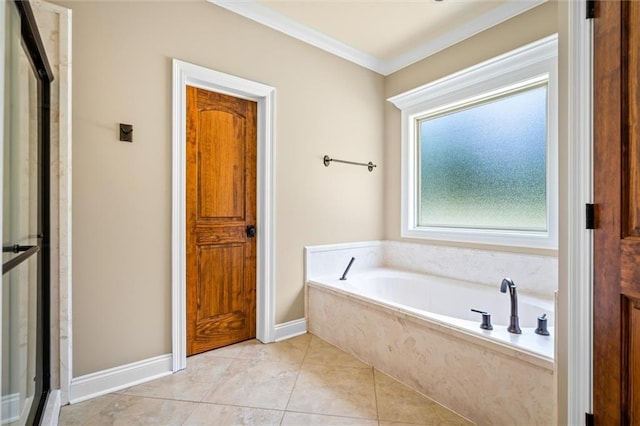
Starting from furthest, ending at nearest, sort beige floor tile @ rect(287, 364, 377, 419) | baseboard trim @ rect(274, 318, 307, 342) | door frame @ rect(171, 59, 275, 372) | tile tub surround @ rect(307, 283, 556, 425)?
baseboard trim @ rect(274, 318, 307, 342) < door frame @ rect(171, 59, 275, 372) < beige floor tile @ rect(287, 364, 377, 419) < tile tub surround @ rect(307, 283, 556, 425)

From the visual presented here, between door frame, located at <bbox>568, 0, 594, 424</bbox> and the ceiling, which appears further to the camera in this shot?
the ceiling

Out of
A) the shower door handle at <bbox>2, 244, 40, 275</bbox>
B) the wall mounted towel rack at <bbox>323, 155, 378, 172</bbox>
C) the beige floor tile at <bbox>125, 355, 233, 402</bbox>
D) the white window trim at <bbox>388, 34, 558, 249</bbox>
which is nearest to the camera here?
the shower door handle at <bbox>2, 244, 40, 275</bbox>

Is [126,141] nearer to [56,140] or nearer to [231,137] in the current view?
[56,140]

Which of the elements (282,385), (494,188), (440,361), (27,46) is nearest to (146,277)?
(282,385)

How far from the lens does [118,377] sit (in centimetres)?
186

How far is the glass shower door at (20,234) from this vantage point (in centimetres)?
102

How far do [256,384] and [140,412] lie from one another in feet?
2.06

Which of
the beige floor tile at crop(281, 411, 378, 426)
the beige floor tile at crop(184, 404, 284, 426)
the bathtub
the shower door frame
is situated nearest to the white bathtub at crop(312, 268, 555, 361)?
the bathtub

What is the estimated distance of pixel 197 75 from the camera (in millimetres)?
2148

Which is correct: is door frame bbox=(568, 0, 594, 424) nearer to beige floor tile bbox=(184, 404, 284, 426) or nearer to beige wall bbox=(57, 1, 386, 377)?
beige floor tile bbox=(184, 404, 284, 426)

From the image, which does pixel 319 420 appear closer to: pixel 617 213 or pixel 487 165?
pixel 617 213

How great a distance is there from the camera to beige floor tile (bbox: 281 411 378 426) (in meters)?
1.57

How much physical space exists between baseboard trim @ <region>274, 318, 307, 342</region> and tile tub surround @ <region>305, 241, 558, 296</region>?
1.24ft

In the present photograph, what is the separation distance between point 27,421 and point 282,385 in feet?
3.89
